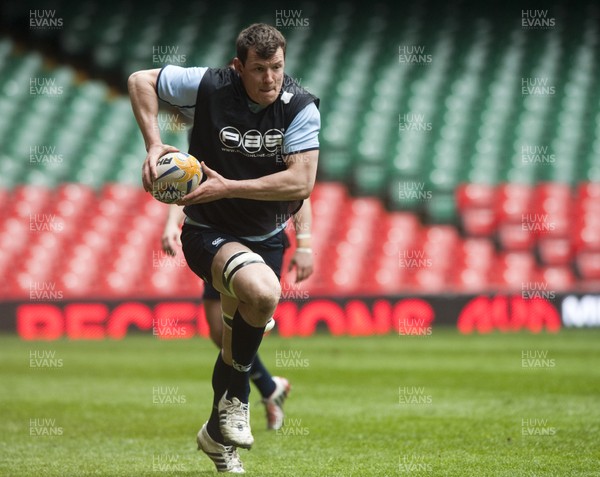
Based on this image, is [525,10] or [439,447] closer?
[439,447]

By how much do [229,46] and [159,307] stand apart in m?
8.65

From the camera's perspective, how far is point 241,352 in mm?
5680

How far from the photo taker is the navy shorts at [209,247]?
5734mm

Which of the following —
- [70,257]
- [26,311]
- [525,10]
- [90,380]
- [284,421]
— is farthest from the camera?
[525,10]

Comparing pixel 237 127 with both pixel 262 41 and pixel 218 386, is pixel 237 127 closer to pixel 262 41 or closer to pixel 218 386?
pixel 262 41

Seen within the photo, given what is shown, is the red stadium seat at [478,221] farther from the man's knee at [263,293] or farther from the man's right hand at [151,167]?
the man's right hand at [151,167]

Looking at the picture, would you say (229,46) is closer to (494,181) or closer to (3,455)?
(494,181)

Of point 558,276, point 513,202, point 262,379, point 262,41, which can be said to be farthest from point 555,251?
point 262,41

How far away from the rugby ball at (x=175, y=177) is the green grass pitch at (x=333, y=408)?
5.01 feet

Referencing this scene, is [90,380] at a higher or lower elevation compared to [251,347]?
lower

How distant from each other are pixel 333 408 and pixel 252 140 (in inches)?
138

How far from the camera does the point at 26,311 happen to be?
1535 centimetres

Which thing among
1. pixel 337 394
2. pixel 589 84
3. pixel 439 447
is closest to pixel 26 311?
pixel 337 394

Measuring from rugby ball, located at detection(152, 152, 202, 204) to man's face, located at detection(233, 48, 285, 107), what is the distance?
20.6 inches
